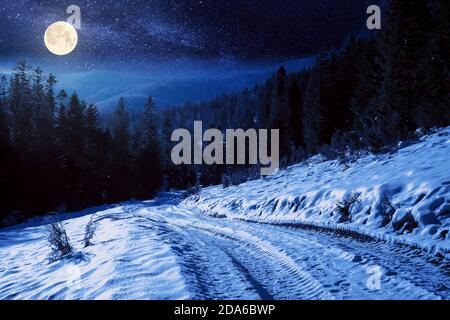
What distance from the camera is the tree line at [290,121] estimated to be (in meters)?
18.5

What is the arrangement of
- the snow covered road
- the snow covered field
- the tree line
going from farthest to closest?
the tree line < the snow covered field < the snow covered road

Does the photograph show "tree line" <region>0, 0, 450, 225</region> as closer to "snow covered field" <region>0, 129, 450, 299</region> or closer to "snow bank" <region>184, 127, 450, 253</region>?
"snow bank" <region>184, 127, 450, 253</region>

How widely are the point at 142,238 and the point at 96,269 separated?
2177mm

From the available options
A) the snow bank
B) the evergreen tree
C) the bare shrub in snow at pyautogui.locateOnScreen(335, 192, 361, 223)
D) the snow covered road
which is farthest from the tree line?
the snow covered road

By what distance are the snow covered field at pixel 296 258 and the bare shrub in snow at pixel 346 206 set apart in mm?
36

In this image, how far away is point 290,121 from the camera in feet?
159

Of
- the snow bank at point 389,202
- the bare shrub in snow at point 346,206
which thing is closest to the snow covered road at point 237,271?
the snow bank at point 389,202

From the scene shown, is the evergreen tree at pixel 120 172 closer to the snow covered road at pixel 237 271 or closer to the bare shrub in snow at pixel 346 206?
the snow covered road at pixel 237 271

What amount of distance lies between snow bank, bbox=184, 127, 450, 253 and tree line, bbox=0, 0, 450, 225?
15.6ft

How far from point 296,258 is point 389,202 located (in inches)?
115

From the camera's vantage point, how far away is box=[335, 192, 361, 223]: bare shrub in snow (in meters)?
8.09

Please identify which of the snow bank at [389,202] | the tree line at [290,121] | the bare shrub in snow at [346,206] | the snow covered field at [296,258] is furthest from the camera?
the tree line at [290,121]

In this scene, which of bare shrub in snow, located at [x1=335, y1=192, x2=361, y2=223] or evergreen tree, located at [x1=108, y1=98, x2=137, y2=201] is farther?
evergreen tree, located at [x1=108, y1=98, x2=137, y2=201]
